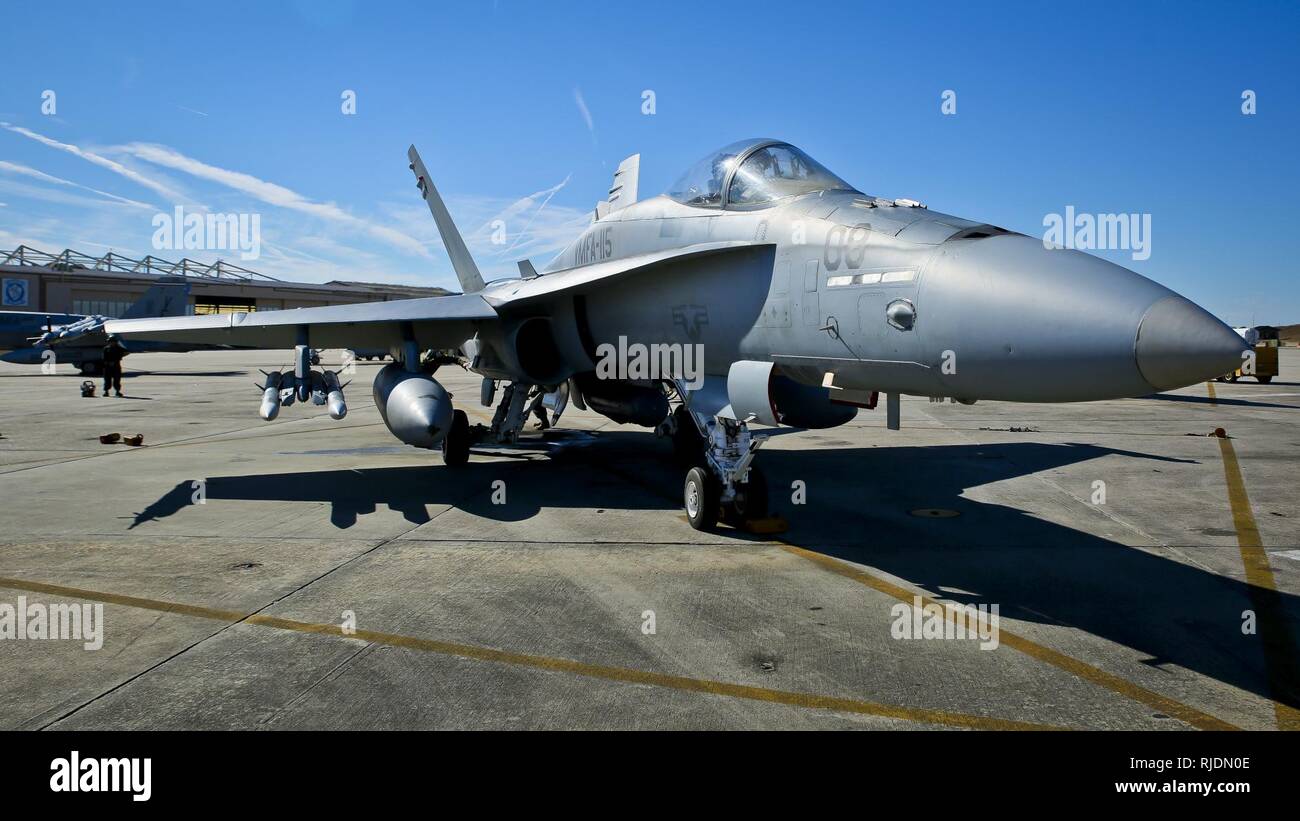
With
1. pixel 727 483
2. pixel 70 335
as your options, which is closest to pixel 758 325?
pixel 727 483

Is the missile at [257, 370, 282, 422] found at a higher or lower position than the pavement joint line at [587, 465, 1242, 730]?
higher

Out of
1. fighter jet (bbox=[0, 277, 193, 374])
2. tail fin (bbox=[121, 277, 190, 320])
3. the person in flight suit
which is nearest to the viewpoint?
the person in flight suit

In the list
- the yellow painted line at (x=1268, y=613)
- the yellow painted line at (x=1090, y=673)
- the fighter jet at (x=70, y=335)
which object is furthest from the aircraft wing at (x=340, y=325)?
the fighter jet at (x=70, y=335)

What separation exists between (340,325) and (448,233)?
658 cm

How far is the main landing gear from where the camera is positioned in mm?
7570

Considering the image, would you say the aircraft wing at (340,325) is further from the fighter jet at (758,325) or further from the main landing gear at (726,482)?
the main landing gear at (726,482)

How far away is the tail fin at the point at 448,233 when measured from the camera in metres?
16.1

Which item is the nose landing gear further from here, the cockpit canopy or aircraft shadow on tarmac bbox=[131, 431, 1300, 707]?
the cockpit canopy

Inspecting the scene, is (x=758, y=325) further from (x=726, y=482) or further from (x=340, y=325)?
(x=340, y=325)

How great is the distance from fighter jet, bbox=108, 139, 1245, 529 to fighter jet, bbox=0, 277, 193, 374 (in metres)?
24.2

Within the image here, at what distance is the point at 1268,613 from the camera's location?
545 centimetres

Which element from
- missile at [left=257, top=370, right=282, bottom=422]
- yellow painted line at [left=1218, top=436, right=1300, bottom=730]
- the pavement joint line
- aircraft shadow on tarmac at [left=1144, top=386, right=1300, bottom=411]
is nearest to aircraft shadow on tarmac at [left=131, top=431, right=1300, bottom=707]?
yellow painted line at [left=1218, top=436, right=1300, bottom=730]
